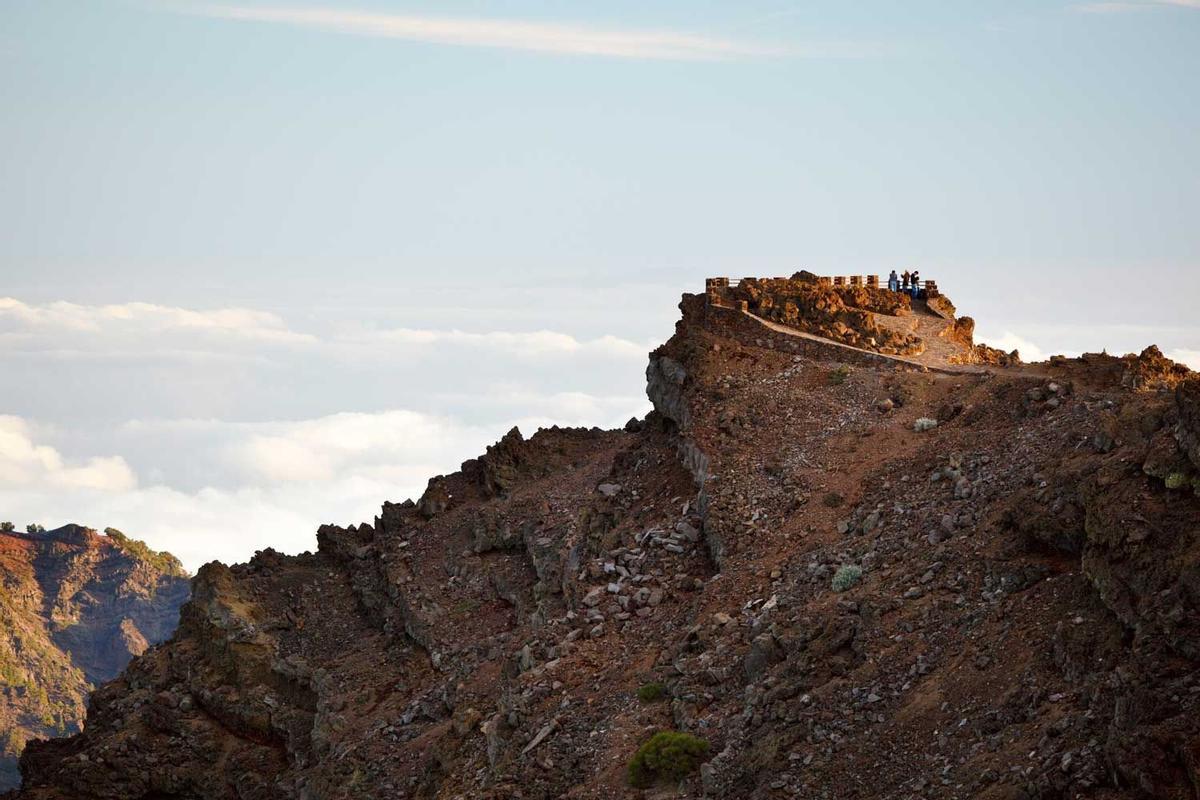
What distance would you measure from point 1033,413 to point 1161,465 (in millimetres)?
12380

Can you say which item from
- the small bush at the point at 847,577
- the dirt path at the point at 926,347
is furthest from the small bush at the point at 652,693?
the dirt path at the point at 926,347

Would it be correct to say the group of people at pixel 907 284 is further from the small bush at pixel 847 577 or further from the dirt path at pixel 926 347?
the small bush at pixel 847 577

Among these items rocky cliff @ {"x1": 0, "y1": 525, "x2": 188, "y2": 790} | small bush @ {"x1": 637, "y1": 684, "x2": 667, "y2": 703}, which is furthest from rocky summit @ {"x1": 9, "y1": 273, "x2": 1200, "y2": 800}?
rocky cliff @ {"x1": 0, "y1": 525, "x2": 188, "y2": 790}

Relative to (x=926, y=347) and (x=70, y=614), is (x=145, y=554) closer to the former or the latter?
(x=70, y=614)

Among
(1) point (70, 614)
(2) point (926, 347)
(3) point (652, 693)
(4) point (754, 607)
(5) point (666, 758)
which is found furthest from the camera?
(1) point (70, 614)

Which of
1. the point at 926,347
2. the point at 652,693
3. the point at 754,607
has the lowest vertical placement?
the point at 652,693

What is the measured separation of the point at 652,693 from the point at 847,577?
5.35 meters

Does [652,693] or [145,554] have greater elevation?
[145,554]

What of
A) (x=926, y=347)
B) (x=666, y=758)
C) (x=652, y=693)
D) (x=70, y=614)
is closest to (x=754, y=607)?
(x=652, y=693)

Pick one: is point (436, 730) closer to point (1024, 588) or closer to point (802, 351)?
point (802, 351)

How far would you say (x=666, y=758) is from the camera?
42031mm

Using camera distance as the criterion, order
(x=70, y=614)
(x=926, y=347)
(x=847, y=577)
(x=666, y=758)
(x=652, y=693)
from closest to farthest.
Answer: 1. (x=666, y=758)
2. (x=847, y=577)
3. (x=652, y=693)
4. (x=926, y=347)
5. (x=70, y=614)

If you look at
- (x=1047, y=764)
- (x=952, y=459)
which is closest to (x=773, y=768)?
(x=1047, y=764)

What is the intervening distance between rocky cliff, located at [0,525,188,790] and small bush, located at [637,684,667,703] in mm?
103530
